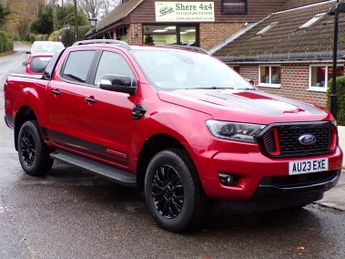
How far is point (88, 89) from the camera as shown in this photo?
5.88m

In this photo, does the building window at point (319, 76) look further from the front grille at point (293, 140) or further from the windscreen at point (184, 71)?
the front grille at point (293, 140)

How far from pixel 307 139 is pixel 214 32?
66.1 feet

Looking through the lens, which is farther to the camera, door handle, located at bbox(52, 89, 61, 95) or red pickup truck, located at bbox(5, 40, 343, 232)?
door handle, located at bbox(52, 89, 61, 95)

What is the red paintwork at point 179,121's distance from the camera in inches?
168

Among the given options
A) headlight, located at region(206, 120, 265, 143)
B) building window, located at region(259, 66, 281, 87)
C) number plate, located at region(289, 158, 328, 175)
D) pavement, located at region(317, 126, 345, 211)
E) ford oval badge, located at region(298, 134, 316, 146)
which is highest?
headlight, located at region(206, 120, 265, 143)

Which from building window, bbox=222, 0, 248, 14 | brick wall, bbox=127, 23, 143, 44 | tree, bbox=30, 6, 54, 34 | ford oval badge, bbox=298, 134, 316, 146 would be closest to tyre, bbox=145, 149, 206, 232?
ford oval badge, bbox=298, 134, 316, 146

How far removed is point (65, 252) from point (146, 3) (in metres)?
19.9

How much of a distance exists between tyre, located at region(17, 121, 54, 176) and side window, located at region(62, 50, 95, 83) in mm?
960

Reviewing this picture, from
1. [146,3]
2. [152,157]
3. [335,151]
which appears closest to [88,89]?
[152,157]

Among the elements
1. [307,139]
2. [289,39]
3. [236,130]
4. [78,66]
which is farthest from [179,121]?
[289,39]

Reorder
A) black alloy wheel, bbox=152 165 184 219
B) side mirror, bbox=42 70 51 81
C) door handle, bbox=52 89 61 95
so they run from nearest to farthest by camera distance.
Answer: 1. black alloy wheel, bbox=152 165 184 219
2. door handle, bbox=52 89 61 95
3. side mirror, bbox=42 70 51 81

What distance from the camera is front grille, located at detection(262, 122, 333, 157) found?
171 inches

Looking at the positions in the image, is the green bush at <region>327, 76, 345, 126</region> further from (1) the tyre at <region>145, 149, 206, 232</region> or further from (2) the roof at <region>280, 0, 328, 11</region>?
(2) the roof at <region>280, 0, 328, 11</region>

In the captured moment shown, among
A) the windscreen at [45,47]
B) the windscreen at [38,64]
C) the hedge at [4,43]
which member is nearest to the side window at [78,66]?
the windscreen at [38,64]
